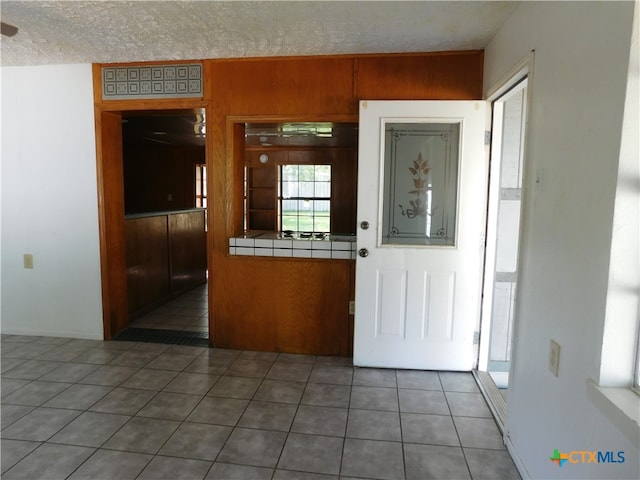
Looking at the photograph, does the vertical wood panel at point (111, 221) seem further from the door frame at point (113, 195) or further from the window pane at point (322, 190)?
the window pane at point (322, 190)

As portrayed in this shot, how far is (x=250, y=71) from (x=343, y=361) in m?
2.35

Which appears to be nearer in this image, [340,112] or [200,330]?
[340,112]

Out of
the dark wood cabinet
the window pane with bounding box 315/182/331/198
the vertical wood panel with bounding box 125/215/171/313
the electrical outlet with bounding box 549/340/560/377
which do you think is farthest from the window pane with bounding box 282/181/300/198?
the electrical outlet with bounding box 549/340/560/377

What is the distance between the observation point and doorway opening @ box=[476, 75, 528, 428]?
2727mm

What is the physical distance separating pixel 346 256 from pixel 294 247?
0.42 m

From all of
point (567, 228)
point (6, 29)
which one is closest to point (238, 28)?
point (6, 29)

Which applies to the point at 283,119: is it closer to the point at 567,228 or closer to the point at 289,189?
the point at 567,228

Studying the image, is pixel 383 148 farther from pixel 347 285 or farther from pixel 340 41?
pixel 347 285

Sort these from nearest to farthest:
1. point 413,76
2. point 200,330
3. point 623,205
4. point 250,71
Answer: point 623,205 < point 413,76 < point 250,71 < point 200,330

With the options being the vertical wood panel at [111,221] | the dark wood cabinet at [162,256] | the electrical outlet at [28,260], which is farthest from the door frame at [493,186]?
the electrical outlet at [28,260]

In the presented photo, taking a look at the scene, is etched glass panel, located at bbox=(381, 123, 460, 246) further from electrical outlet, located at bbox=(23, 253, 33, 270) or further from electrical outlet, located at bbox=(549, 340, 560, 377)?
electrical outlet, located at bbox=(23, 253, 33, 270)

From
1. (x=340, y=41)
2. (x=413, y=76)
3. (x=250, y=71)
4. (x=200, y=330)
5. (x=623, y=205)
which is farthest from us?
(x=200, y=330)

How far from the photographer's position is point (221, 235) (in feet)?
10.5

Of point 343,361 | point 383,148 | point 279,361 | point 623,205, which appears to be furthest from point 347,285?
point 623,205
